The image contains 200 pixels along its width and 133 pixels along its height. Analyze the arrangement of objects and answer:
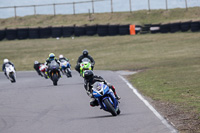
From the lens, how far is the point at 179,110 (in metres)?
12.6

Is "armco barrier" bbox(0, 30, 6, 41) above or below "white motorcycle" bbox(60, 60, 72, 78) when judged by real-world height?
above

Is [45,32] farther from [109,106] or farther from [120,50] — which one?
[109,106]

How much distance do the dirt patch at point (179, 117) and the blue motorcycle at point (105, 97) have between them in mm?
1144

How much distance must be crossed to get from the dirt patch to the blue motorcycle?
1.14 meters

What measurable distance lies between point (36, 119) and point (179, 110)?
135 inches

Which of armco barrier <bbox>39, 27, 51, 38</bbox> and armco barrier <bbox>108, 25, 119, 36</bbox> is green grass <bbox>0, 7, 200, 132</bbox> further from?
armco barrier <bbox>39, 27, 51, 38</bbox>

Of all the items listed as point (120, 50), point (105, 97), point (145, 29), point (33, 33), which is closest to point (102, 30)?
point (145, 29)

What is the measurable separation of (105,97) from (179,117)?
174cm

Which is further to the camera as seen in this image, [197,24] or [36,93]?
[197,24]

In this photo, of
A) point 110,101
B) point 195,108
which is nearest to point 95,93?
point 110,101

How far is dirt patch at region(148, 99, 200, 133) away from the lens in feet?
32.2

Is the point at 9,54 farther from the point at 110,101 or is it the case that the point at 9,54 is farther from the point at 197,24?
the point at 110,101

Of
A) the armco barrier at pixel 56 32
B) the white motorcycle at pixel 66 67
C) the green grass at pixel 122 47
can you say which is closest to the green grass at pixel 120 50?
the green grass at pixel 122 47

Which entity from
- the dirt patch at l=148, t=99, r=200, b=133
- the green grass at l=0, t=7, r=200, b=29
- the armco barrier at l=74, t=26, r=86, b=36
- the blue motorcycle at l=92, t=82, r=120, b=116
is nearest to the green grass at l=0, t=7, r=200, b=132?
the green grass at l=0, t=7, r=200, b=29
